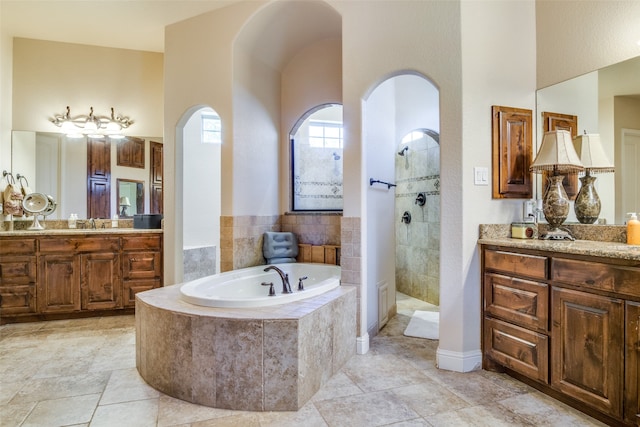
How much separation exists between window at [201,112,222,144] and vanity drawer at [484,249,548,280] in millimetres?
3530

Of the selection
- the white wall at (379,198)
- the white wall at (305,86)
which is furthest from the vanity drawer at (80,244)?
the white wall at (379,198)

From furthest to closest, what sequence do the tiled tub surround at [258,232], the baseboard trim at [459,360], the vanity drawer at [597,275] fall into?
the tiled tub surround at [258,232] → the baseboard trim at [459,360] → the vanity drawer at [597,275]

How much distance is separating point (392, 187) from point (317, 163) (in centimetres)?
93

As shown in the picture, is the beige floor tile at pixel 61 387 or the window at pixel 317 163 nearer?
the beige floor tile at pixel 61 387

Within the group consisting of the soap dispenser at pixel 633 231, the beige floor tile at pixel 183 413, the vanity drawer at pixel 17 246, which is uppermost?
the soap dispenser at pixel 633 231

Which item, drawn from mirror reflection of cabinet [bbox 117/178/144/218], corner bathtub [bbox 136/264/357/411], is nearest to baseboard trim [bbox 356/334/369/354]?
corner bathtub [bbox 136/264/357/411]

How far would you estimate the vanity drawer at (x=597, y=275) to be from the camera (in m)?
1.55

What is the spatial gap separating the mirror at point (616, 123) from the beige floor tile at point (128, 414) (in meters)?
2.88

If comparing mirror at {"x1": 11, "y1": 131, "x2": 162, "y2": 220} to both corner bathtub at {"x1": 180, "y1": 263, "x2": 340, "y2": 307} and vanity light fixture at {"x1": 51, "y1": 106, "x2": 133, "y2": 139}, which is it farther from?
corner bathtub at {"x1": 180, "y1": 263, "x2": 340, "y2": 307}

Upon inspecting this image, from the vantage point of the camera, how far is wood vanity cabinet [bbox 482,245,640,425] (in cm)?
158

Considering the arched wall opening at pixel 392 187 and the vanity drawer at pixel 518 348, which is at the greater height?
the arched wall opening at pixel 392 187

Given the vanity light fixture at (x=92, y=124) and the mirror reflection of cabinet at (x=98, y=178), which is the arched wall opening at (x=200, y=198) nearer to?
the vanity light fixture at (x=92, y=124)

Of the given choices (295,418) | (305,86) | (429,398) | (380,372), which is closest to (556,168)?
(429,398)

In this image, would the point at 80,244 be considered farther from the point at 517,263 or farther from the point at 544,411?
the point at 544,411
